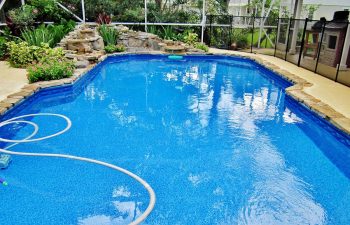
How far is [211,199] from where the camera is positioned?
317 centimetres

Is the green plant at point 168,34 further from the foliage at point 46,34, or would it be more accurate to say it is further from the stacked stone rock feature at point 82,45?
the foliage at point 46,34

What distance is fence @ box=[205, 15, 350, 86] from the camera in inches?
303

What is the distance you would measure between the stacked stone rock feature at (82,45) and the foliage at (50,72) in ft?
3.48

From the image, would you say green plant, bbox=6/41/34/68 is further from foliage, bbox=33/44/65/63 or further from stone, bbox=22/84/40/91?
stone, bbox=22/84/40/91

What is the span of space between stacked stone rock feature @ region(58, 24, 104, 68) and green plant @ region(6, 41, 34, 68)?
1.02m

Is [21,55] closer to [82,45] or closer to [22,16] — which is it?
[82,45]

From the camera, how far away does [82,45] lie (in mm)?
9773

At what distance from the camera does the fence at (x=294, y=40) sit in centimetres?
768

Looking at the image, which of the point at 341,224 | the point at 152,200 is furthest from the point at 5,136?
the point at 341,224

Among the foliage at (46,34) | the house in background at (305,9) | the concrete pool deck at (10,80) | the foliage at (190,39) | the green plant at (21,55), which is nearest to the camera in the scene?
the concrete pool deck at (10,80)

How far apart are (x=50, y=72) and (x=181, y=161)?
437cm

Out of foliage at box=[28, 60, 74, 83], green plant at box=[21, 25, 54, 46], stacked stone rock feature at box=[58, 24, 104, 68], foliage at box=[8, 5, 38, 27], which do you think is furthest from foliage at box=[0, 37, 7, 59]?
foliage at box=[28, 60, 74, 83]

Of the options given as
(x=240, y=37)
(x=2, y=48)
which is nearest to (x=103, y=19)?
(x=2, y=48)

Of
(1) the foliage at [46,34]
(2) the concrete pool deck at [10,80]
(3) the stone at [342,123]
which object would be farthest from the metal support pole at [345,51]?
(1) the foliage at [46,34]
